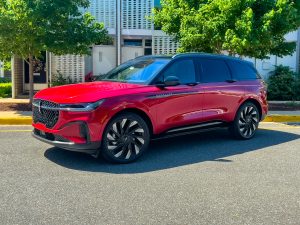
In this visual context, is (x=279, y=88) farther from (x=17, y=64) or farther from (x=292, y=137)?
(x=17, y=64)

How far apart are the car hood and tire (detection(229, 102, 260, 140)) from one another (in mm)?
2599

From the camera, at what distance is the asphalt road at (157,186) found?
170 inches

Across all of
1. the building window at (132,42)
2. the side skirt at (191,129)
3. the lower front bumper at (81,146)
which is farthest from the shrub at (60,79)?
the lower front bumper at (81,146)

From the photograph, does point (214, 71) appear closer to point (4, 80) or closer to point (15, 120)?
point (15, 120)

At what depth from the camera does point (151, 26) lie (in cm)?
1731

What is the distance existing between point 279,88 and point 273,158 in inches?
397

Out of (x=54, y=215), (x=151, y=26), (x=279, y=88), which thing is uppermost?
(x=151, y=26)

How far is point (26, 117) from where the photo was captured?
1020 centimetres

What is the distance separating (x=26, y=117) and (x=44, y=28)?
2638 mm

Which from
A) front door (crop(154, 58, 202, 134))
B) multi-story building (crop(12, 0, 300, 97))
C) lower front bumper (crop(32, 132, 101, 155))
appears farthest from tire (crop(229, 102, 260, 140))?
multi-story building (crop(12, 0, 300, 97))

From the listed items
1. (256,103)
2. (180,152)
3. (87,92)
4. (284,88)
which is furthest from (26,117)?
(284,88)

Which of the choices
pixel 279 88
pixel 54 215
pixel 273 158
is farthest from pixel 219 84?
pixel 279 88

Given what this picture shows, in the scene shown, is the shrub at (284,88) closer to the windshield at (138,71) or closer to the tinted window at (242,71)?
the tinted window at (242,71)

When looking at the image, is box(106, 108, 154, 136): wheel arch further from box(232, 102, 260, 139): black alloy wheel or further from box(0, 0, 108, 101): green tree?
box(0, 0, 108, 101): green tree
